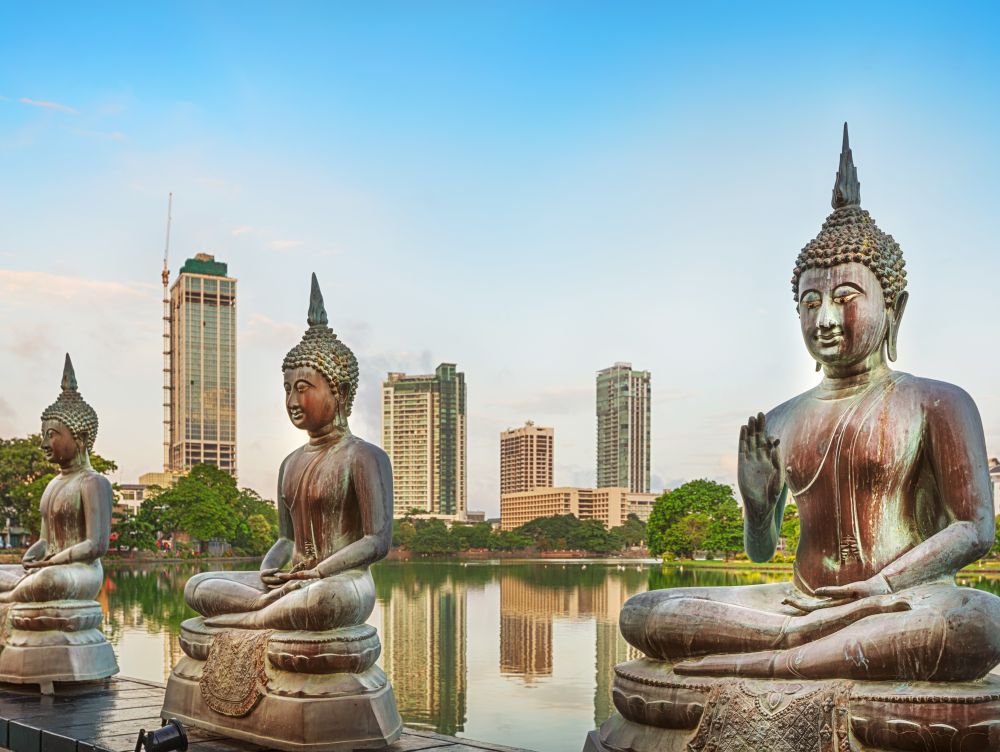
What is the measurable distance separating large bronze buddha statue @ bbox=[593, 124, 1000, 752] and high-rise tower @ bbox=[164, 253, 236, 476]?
11384 centimetres

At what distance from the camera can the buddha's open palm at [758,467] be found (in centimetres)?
550

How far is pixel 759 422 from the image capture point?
545 cm

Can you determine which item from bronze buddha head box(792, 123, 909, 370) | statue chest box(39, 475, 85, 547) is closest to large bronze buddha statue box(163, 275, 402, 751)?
statue chest box(39, 475, 85, 547)

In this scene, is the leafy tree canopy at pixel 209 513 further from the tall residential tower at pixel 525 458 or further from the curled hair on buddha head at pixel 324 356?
the tall residential tower at pixel 525 458

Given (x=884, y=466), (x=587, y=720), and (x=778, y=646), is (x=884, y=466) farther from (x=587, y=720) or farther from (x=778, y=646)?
(x=587, y=720)

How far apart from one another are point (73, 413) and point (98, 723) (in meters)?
3.33

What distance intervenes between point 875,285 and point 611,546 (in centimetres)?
7956

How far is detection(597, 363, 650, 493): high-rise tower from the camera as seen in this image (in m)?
108

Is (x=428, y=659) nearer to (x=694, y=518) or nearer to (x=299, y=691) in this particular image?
(x=299, y=691)

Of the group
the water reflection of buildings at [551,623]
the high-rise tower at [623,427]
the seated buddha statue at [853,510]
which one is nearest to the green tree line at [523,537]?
the high-rise tower at [623,427]

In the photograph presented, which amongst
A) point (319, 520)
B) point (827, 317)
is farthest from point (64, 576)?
point (827, 317)

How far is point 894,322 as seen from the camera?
5.45 metres

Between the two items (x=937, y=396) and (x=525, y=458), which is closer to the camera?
(x=937, y=396)

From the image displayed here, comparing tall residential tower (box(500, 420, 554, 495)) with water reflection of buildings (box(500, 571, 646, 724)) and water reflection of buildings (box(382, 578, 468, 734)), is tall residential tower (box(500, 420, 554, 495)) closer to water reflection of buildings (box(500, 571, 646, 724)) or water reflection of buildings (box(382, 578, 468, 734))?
water reflection of buildings (box(500, 571, 646, 724))
